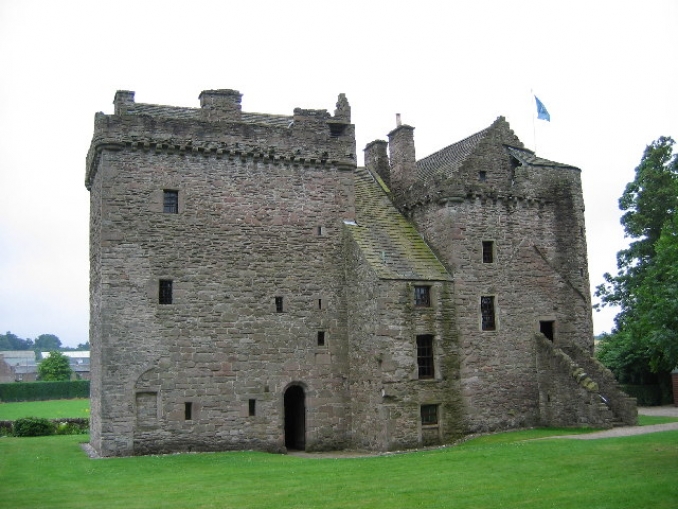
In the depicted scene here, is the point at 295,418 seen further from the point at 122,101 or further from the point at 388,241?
the point at 122,101

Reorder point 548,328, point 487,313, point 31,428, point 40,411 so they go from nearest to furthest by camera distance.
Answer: point 487,313 < point 548,328 < point 31,428 < point 40,411

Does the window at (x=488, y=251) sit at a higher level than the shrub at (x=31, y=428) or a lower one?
higher

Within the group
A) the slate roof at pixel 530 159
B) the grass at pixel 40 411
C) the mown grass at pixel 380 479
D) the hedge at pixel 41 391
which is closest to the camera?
the mown grass at pixel 380 479

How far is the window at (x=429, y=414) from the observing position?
25.9m

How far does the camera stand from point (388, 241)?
28328 millimetres

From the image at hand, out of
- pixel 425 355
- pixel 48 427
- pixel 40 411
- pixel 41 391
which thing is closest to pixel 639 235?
Answer: pixel 425 355

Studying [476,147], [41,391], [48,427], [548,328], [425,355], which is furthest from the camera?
[41,391]

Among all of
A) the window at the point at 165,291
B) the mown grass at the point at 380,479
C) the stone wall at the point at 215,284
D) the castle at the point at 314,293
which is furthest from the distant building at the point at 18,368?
the mown grass at the point at 380,479

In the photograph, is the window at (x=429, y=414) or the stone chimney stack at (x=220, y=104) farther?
the stone chimney stack at (x=220, y=104)

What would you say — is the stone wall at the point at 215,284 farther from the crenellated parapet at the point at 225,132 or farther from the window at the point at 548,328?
the window at the point at 548,328

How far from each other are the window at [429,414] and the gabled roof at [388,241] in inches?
186

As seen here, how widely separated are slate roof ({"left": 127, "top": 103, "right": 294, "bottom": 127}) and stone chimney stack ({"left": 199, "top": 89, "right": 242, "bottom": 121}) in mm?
334

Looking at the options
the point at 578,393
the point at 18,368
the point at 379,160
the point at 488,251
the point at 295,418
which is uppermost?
the point at 379,160

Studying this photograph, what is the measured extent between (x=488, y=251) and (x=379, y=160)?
7.71 m
